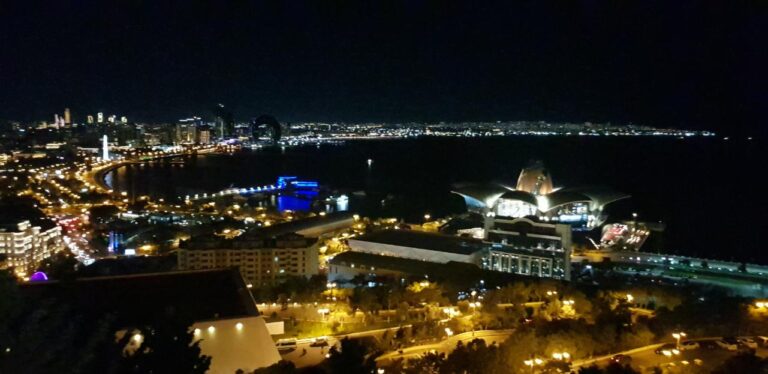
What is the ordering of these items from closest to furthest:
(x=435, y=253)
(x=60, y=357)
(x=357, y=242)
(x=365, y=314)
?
(x=60, y=357) < (x=365, y=314) < (x=435, y=253) < (x=357, y=242)

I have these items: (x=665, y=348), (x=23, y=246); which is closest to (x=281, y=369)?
(x=665, y=348)

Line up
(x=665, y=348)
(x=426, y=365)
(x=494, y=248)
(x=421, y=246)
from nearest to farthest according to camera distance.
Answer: (x=426, y=365) < (x=665, y=348) < (x=494, y=248) < (x=421, y=246)

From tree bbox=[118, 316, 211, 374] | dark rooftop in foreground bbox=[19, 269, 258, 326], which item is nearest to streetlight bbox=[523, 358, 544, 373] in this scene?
dark rooftop in foreground bbox=[19, 269, 258, 326]

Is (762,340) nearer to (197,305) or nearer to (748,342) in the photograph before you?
(748,342)

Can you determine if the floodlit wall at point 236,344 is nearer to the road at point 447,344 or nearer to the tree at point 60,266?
the road at point 447,344

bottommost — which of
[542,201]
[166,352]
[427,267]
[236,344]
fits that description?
[427,267]

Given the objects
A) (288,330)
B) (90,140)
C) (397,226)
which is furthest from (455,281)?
(90,140)

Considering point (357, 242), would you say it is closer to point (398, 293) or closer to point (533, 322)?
point (398, 293)
